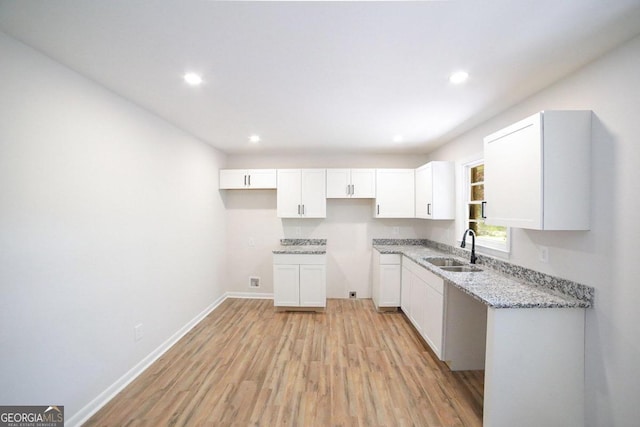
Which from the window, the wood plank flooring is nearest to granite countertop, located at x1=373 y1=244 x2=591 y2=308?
the window

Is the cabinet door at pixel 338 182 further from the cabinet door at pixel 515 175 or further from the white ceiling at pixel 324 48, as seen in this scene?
the cabinet door at pixel 515 175

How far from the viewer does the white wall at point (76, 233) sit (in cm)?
136

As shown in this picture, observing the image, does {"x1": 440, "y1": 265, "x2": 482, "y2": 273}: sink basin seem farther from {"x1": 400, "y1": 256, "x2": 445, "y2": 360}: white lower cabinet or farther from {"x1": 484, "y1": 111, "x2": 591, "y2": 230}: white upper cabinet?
{"x1": 484, "y1": 111, "x2": 591, "y2": 230}: white upper cabinet

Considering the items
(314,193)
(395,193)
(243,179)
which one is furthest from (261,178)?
(395,193)

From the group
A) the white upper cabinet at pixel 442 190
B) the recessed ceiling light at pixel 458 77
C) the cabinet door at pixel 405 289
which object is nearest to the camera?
the recessed ceiling light at pixel 458 77

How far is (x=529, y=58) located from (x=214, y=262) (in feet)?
13.5

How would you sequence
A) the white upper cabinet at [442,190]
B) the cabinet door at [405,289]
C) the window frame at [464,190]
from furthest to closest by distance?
1. the white upper cabinet at [442,190]
2. the cabinet door at [405,289]
3. the window frame at [464,190]

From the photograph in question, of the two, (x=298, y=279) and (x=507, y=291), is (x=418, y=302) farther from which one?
(x=298, y=279)

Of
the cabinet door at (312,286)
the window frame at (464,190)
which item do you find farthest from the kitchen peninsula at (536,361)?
the cabinet door at (312,286)

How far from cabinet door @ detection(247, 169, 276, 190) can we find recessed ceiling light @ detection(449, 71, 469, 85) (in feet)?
8.85

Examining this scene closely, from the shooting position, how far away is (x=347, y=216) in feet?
13.4

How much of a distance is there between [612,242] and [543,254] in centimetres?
46

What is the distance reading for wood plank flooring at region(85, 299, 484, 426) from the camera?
1.72 metres

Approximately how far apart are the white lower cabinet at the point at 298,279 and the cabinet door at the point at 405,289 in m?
1.12
